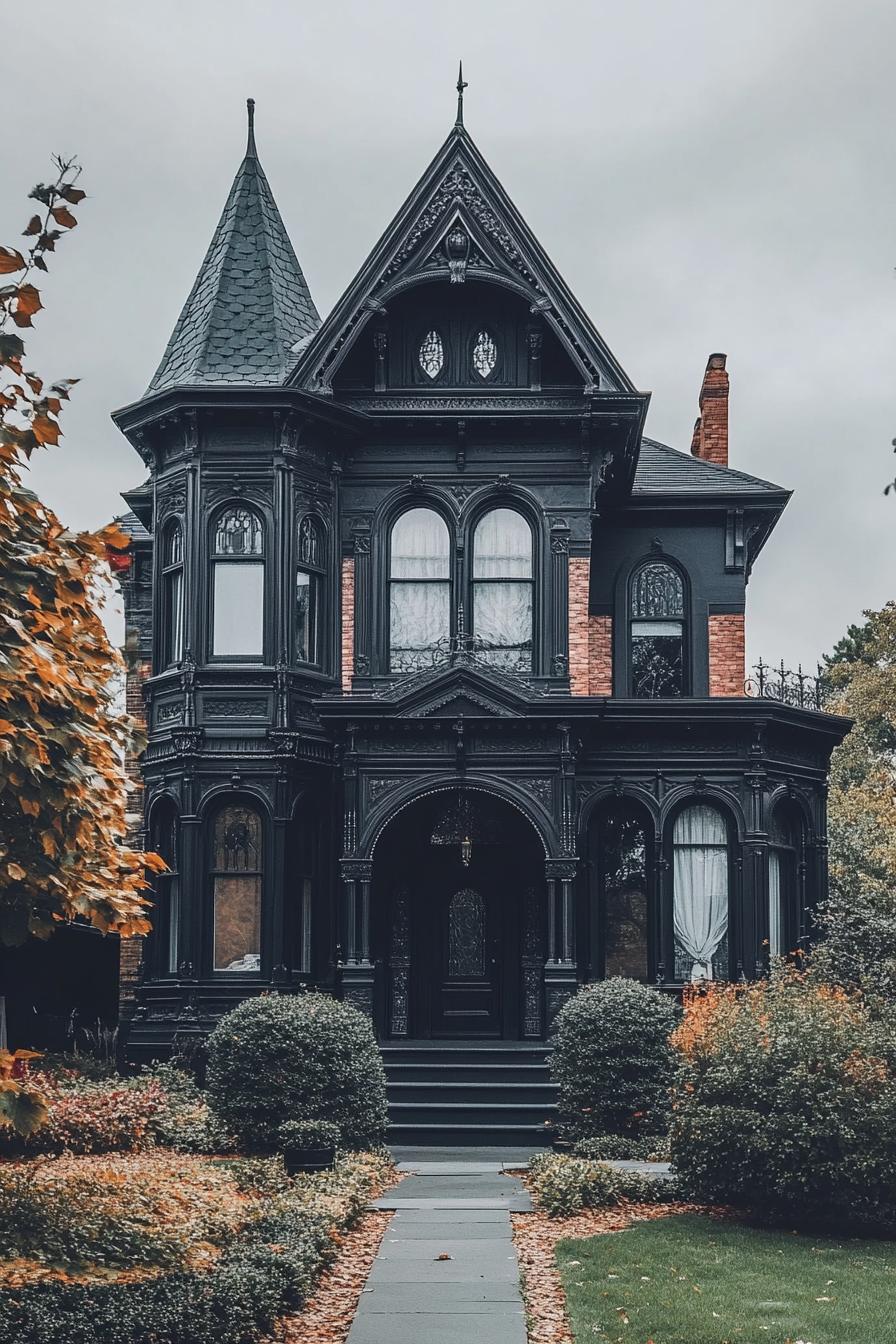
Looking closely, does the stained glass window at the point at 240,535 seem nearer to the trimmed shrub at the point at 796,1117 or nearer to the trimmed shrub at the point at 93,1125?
the trimmed shrub at the point at 93,1125

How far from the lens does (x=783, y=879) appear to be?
2491 centimetres

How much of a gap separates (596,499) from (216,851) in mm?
6993

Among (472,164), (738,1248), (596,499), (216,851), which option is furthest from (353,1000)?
(472,164)

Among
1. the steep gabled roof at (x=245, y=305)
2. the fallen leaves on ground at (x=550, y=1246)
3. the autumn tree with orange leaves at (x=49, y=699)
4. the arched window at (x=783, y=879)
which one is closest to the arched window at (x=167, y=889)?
the steep gabled roof at (x=245, y=305)

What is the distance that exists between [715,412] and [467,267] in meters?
6.67

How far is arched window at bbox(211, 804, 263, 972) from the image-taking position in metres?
23.0

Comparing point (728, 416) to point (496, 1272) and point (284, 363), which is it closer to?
point (284, 363)

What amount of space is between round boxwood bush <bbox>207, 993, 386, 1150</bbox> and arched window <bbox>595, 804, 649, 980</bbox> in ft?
19.0

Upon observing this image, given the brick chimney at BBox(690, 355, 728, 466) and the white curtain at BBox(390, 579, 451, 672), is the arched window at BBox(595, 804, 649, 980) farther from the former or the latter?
the brick chimney at BBox(690, 355, 728, 466)

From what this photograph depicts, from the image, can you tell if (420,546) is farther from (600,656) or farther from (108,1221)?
(108,1221)

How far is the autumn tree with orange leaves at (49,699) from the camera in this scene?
8398 mm

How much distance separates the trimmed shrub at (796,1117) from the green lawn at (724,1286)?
1.12 ft

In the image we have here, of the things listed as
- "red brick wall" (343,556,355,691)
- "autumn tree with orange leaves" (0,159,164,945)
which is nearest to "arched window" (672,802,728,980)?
"red brick wall" (343,556,355,691)

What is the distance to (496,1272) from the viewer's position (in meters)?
12.6
